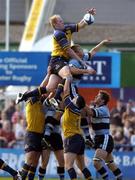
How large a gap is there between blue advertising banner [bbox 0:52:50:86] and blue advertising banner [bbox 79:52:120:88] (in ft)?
4.08

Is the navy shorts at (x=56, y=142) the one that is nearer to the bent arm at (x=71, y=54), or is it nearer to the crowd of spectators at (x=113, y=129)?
the bent arm at (x=71, y=54)

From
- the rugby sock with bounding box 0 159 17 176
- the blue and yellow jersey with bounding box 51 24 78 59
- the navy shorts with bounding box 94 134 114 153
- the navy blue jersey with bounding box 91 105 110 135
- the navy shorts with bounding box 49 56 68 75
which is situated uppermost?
the blue and yellow jersey with bounding box 51 24 78 59

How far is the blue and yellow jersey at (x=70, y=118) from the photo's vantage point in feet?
68.3

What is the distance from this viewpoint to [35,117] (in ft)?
71.3

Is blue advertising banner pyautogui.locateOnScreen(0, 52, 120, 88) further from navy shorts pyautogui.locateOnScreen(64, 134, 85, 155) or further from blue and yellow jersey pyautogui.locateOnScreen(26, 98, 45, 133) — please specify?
navy shorts pyautogui.locateOnScreen(64, 134, 85, 155)

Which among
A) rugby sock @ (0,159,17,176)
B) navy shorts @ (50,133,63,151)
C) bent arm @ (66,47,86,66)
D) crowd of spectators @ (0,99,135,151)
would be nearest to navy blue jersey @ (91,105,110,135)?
navy shorts @ (50,133,63,151)

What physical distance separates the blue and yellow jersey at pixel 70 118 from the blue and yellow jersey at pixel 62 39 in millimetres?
1225

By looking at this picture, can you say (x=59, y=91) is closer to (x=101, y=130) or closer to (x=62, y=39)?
(x=62, y=39)

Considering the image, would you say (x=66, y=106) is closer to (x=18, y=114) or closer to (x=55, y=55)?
(x=55, y=55)

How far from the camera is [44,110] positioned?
21859 millimetres

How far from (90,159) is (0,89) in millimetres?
10403

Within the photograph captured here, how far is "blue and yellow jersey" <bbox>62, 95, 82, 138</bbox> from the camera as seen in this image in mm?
20817

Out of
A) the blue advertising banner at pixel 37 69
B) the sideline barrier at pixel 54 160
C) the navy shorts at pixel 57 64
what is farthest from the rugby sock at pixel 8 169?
the blue advertising banner at pixel 37 69

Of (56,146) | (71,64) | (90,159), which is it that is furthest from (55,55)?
(90,159)
